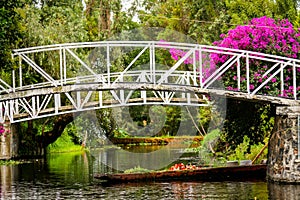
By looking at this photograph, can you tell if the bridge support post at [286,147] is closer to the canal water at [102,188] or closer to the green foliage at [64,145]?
the canal water at [102,188]

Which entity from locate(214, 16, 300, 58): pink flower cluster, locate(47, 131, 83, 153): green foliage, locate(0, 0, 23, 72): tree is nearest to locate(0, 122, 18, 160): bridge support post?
locate(47, 131, 83, 153): green foliage

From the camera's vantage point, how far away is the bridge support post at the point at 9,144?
3759 centimetres

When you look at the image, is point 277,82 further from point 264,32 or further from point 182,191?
point 182,191

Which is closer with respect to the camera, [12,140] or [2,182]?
[2,182]

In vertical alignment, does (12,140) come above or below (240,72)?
below

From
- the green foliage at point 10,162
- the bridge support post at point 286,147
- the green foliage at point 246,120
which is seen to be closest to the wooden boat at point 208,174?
the bridge support post at point 286,147

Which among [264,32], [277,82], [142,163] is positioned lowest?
[142,163]

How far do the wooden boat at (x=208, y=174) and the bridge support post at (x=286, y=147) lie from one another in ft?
4.73

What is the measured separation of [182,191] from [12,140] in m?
17.2

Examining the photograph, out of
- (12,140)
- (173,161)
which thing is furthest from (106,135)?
(173,161)

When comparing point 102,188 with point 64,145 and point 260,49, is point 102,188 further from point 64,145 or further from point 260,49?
point 64,145

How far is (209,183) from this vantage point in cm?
2505

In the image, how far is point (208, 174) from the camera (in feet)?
86.5

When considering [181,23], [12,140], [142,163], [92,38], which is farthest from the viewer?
[181,23]
